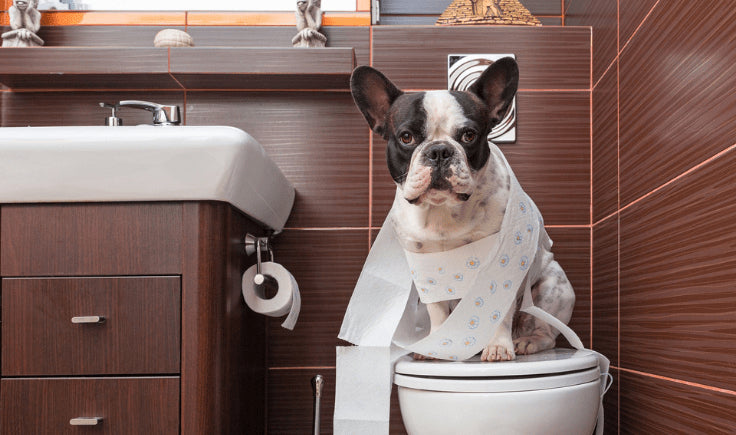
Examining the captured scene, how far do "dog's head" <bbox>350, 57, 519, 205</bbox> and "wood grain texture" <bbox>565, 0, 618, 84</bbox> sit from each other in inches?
20.2

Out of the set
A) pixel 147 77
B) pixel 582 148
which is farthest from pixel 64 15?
pixel 582 148

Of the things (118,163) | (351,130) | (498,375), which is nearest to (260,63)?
(351,130)

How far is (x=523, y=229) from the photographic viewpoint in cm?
161

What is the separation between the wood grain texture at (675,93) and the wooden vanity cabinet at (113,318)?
1.00 metres

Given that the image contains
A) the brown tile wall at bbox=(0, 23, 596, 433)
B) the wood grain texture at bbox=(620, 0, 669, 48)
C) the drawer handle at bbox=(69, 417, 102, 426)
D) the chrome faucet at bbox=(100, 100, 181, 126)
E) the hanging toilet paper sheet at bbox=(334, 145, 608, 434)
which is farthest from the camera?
the brown tile wall at bbox=(0, 23, 596, 433)

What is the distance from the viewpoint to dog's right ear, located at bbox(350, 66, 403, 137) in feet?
5.45

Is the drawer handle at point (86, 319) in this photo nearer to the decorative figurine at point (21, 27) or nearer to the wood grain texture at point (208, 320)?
the wood grain texture at point (208, 320)

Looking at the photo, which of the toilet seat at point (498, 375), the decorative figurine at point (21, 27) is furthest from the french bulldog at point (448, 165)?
the decorative figurine at point (21, 27)

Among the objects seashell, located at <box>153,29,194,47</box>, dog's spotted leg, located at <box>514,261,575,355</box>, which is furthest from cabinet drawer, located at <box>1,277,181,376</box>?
seashell, located at <box>153,29,194,47</box>

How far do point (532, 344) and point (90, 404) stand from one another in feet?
3.41

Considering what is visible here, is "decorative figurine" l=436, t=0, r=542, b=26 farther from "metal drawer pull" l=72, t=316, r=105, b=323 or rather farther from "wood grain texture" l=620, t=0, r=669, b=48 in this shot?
"metal drawer pull" l=72, t=316, r=105, b=323

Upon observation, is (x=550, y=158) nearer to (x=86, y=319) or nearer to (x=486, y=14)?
(x=486, y=14)

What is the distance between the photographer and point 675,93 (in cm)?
143

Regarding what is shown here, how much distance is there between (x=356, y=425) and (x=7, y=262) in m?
0.86
